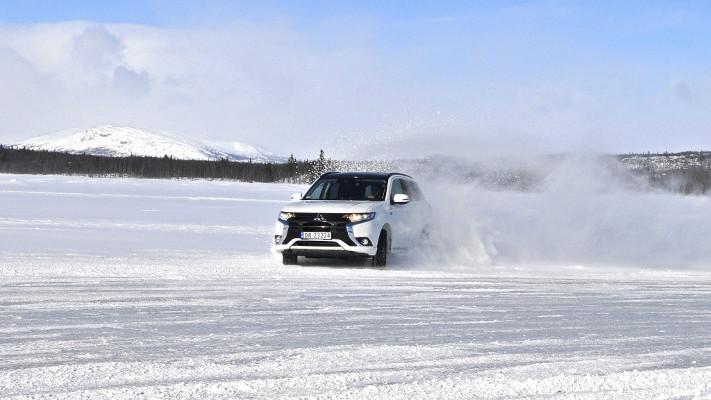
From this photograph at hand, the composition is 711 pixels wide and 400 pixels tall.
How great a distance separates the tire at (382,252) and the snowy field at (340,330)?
0.26m

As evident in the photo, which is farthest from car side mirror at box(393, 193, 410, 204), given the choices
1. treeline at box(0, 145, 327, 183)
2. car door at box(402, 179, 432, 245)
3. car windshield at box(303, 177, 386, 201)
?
treeline at box(0, 145, 327, 183)

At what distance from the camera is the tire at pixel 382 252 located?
47.3 feet

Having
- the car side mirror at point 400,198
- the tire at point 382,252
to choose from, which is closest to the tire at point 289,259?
the tire at point 382,252

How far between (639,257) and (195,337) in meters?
14.1

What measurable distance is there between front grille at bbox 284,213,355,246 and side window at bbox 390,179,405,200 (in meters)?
1.64

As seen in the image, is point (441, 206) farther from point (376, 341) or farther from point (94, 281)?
point (376, 341)

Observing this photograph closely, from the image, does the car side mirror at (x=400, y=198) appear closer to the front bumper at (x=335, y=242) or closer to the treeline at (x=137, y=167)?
the front bumper at (x=335, y=242)

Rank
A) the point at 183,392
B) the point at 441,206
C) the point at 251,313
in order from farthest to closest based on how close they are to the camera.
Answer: the point at 441,206 → the point at 251,313 → the point at 183,392

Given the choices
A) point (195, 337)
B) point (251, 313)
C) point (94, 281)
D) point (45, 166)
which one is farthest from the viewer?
point (45, 166)

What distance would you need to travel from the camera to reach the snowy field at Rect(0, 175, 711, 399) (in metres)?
5.44

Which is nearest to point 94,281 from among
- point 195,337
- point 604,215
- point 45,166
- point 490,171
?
point 195,337

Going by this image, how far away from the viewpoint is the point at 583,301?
10.4m

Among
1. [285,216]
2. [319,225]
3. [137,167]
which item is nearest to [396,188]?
[319,225]

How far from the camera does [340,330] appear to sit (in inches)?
301
